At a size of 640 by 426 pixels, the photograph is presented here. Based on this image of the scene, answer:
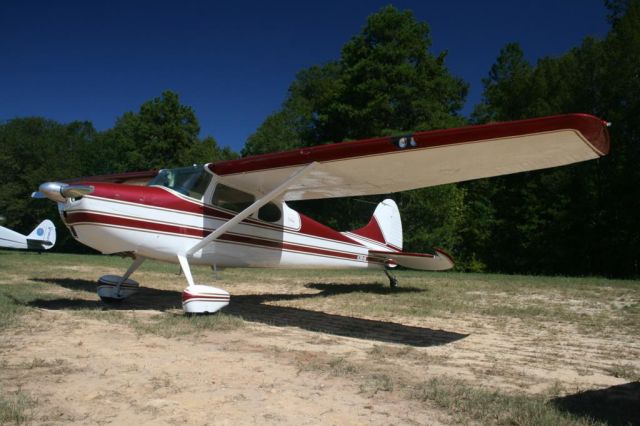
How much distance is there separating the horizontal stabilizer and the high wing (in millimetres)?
2396

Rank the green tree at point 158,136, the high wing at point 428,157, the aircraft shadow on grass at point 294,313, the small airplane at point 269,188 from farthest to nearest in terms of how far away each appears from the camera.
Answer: the green tree at point 158,136 < the aircraft shadow on grass at point 294,313 < the small airplane at point 269,188 < the high wing at point 428,157

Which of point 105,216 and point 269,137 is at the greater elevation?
point 269,137

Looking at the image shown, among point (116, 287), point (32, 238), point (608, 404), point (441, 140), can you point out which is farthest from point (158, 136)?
point (608, 404)

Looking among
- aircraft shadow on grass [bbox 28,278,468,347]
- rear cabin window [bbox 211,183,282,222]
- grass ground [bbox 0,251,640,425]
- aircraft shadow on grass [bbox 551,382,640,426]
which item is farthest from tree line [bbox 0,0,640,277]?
aircraft shadow on grass [bbox 551,382,640,426]

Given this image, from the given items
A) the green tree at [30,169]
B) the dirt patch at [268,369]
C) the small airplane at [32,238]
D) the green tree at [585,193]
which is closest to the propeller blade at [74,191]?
the dirt patch at [268,369]

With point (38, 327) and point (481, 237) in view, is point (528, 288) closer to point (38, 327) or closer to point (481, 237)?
point (38, 327)

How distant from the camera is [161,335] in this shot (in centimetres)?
514

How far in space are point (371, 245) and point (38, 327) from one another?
21.4 feet

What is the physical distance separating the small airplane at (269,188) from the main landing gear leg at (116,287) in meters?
0.02

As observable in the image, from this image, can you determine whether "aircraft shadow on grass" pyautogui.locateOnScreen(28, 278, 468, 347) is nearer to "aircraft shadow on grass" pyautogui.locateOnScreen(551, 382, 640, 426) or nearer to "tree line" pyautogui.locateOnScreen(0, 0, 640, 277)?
"aircraft shadow on grass" pyautogui.locateOnScreen(551, 382, 640, 426)

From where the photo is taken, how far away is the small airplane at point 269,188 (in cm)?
490

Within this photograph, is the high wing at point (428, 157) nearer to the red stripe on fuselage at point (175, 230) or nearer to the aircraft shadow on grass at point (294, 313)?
the red stripe on fuselage at point (175, 230)

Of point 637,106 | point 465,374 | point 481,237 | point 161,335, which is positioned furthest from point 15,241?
point 637,106

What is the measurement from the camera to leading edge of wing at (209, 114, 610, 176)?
170 inches
